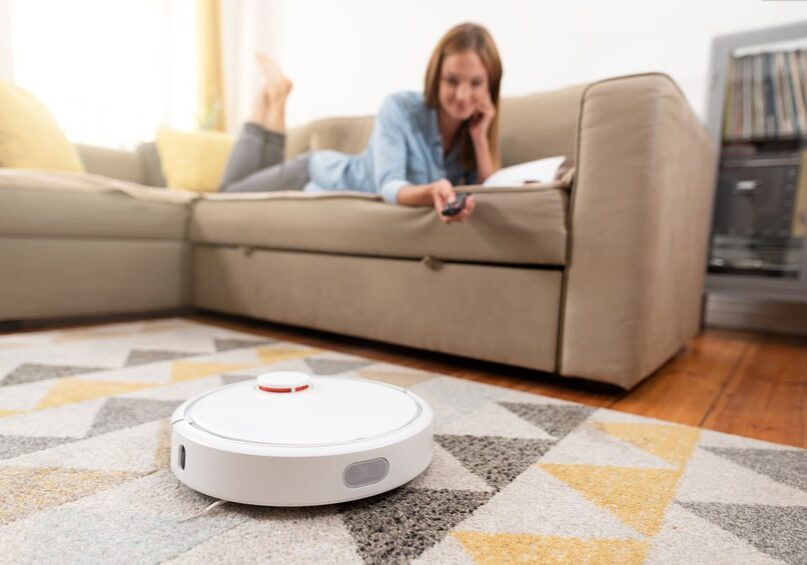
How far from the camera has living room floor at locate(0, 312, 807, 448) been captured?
0.92 metres

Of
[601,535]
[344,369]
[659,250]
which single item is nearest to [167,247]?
[344,369]

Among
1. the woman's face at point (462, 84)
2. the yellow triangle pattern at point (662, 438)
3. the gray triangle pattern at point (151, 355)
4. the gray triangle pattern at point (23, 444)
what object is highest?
the woman's face at point (462, 84)

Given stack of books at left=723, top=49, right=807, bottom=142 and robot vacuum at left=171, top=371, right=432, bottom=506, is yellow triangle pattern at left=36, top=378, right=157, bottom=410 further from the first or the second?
stack of books at left=723, top=49, right=807, bottom=142

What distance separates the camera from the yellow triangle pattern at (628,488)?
542 mm

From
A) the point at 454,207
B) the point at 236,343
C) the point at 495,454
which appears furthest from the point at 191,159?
the point at 495,454

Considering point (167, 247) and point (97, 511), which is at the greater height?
point (167, 247)

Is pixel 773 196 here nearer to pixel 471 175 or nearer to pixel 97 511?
pixel 471 175

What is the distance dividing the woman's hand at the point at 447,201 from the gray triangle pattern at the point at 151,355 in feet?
2.21

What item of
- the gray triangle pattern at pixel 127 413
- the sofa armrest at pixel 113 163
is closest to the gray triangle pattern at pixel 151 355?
the gray triangle pattern at pixel 127 413

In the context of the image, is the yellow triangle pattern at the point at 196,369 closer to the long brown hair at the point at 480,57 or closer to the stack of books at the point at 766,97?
the long brown hair at the point at 480,57

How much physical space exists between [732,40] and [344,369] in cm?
178

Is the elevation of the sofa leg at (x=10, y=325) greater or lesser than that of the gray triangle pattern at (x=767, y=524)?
lesser

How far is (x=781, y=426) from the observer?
2.92 ft

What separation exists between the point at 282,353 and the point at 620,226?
0.82 meters
